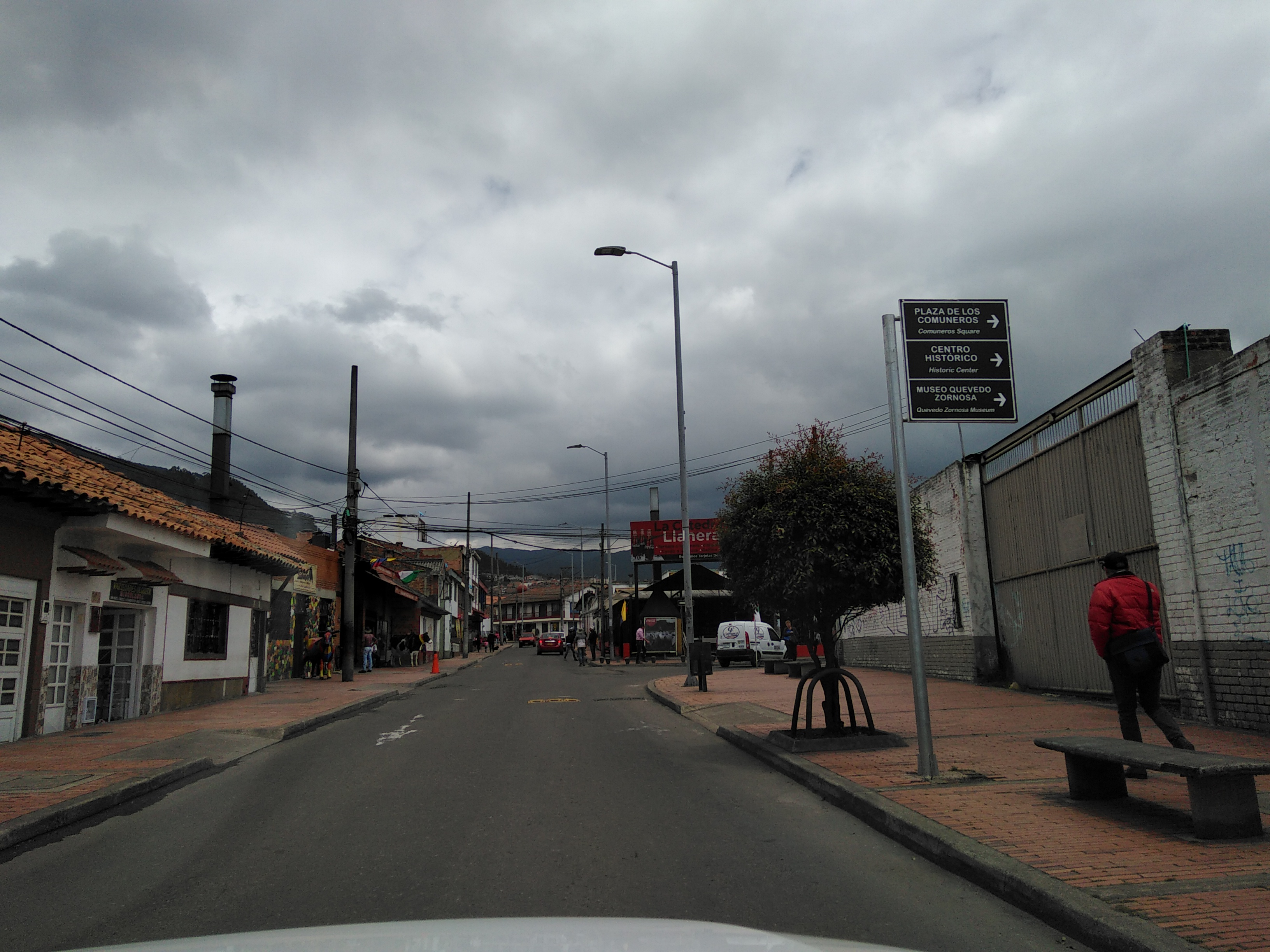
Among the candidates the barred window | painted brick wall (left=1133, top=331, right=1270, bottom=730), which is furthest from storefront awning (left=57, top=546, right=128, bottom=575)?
painted brick wall (left=1133, top=331, right=1270, bottom=730)

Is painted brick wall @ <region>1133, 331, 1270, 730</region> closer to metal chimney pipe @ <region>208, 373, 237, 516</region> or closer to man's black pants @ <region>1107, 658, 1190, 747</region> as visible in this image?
man's black pants @ <region>1107, 658, 1190, 747</region>

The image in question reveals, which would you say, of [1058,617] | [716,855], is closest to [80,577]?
[716,855]

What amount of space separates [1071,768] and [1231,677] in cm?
499

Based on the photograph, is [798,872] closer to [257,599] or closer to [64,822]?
[64,822]

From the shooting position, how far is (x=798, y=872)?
544 cm

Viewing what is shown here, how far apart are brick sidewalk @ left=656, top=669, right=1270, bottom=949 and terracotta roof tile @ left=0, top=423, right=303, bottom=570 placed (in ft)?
32.5

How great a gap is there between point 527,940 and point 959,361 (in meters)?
6.64

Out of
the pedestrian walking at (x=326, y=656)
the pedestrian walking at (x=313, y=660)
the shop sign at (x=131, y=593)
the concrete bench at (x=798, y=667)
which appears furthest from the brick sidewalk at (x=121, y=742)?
the concrete bench at (x=798, y=667)

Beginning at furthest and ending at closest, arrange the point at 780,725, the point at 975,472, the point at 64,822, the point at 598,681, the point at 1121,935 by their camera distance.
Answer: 1. the point at 598,681
2. the point at 975,472
3. the point at 780,725
4. the point at 64,822
5. the point at 1121,935

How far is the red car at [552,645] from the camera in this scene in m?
58.4

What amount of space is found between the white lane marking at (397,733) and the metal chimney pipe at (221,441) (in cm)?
1547

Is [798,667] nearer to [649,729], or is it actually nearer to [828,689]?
[649,729]

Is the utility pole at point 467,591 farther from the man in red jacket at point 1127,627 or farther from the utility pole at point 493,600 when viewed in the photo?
the man in red jacket at point 1127,627

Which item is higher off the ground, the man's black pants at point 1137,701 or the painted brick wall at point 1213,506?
the painted brick wall at point 1213,506
